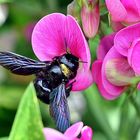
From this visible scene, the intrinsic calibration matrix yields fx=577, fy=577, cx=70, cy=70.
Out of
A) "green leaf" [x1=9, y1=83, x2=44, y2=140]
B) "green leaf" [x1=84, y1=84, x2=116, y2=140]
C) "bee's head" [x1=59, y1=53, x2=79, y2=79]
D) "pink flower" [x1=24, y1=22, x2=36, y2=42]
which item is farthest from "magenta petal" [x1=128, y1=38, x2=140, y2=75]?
"pink flower" [x1=24, y1=22, x2=36, y2=42]

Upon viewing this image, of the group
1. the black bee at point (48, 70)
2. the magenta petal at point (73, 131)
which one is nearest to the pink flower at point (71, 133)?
the magenta petal at point (73, 131)

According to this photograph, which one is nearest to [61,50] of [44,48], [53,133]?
[44,48]

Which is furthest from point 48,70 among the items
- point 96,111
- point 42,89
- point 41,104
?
point 41,104

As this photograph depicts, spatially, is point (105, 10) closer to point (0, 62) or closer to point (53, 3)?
point (0, 62)

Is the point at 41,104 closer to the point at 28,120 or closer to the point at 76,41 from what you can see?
the point at 76,41

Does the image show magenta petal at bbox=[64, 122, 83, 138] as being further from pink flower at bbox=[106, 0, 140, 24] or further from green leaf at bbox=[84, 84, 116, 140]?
green leaf at bbox=[84, 84, 116, 140]

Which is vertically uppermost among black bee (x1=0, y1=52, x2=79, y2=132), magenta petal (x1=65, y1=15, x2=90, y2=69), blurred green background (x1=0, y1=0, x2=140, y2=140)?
magenta petal (x1=65, y1=15, x2=90, y2=69)
